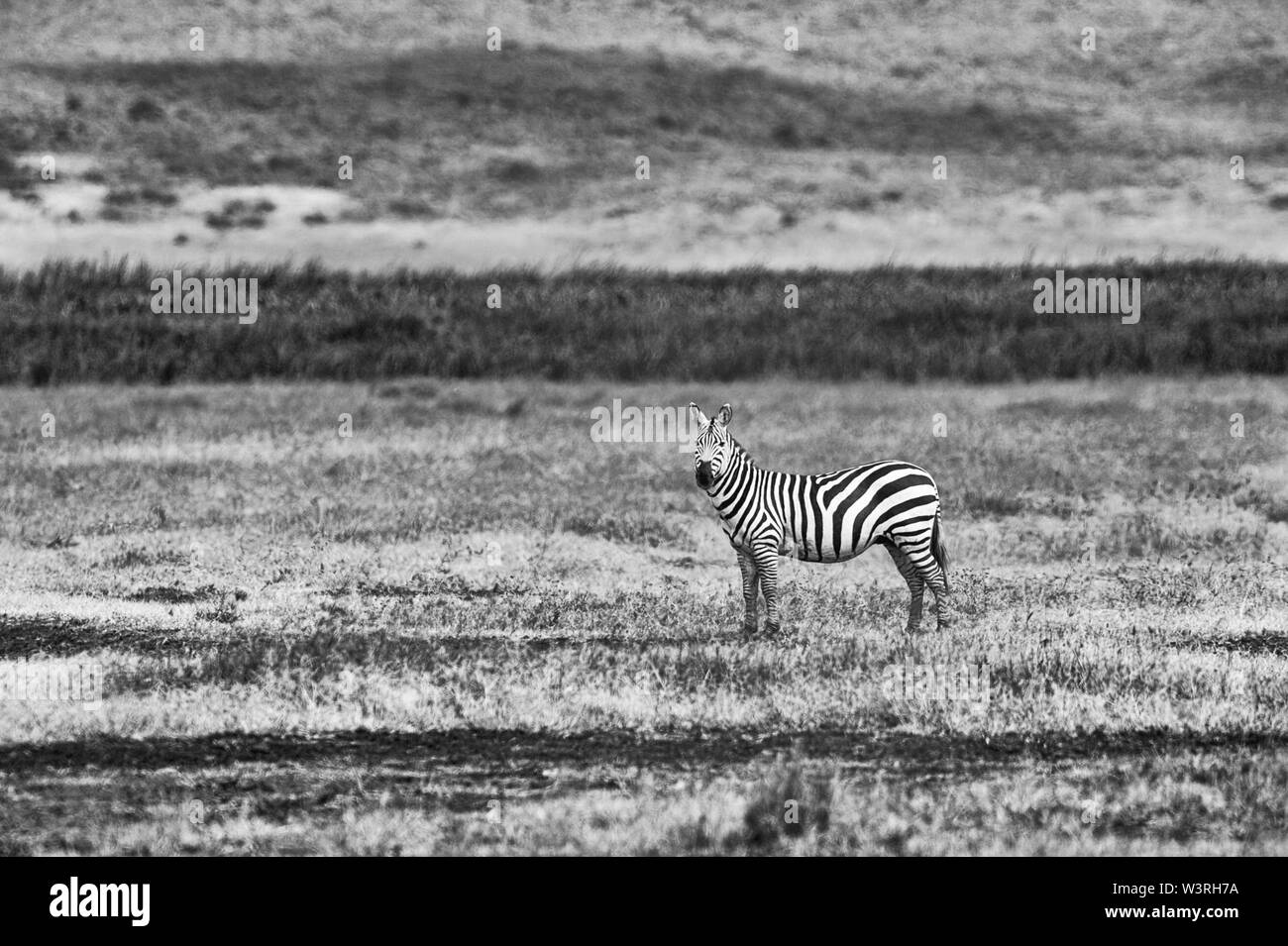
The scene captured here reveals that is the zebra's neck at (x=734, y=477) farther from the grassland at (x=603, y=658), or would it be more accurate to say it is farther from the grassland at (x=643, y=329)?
the grassland at (x=643, y=329)

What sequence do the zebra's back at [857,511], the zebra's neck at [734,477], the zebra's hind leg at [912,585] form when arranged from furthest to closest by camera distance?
1. the zebra's hind leg at [912,585]
2. the zebra's back at [857,511]
3. the zebra's neck at [734,477]

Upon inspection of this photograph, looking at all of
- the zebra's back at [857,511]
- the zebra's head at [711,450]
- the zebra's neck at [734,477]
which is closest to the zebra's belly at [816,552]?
the zebra's back at [857,511]

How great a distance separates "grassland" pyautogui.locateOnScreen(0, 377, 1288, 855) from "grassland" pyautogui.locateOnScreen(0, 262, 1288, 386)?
11.6m

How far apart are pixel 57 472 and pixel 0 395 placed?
1241 centimetres

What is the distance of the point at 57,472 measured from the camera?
31.6m

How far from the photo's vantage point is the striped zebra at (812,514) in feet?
57.3

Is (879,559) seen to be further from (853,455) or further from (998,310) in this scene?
(998,310)

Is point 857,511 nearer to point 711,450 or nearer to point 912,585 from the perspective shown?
point 912,585

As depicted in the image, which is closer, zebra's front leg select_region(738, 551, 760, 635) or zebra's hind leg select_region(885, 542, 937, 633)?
zebra's front leg select_region(738, 551, 760, 635)

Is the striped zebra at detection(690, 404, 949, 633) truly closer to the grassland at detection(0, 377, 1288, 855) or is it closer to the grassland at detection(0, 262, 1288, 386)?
the grassland at detection(0, 377, 1288, 855)

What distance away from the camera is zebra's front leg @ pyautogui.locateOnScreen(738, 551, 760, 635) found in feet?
58.4

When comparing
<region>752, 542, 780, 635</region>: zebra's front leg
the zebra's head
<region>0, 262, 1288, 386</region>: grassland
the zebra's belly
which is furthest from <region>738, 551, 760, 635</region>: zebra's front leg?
<region>0, 262, 1288, 386</region>: grassland

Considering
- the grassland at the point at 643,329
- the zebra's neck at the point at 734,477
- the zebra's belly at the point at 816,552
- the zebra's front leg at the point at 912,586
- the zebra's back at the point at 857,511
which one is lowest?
the grassland at the point at 643,329

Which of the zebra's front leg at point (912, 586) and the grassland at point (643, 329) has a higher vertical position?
the zebra's front leg at point (912, 586)
